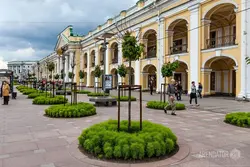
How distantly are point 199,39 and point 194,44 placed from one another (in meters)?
0.66

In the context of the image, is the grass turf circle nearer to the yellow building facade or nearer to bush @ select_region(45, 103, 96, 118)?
bush @ select_region(45, 103, 96, 118)

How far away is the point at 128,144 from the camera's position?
14.1 feet

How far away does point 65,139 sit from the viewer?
18.8 ft

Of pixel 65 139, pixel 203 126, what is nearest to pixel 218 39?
pixel 203 126

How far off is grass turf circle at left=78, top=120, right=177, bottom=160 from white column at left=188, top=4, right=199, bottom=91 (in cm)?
1668

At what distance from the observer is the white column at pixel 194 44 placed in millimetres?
20375

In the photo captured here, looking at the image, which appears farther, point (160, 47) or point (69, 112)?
point (160, 47)

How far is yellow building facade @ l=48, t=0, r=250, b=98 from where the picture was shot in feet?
55.6

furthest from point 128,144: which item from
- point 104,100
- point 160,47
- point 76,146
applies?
point 160,47

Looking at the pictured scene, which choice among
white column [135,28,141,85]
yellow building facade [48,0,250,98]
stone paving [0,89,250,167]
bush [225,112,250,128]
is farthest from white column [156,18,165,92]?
stone paving [0,89,250,167]

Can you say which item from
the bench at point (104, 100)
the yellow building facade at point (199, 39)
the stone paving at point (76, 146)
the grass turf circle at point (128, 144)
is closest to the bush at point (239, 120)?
the stone paving at point (76, 146)

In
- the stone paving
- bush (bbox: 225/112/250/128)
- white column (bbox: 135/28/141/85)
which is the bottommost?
the stone paving

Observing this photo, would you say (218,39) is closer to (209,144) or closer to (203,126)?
(203,126)

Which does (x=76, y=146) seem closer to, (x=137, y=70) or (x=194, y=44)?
(x=194, y=44)
